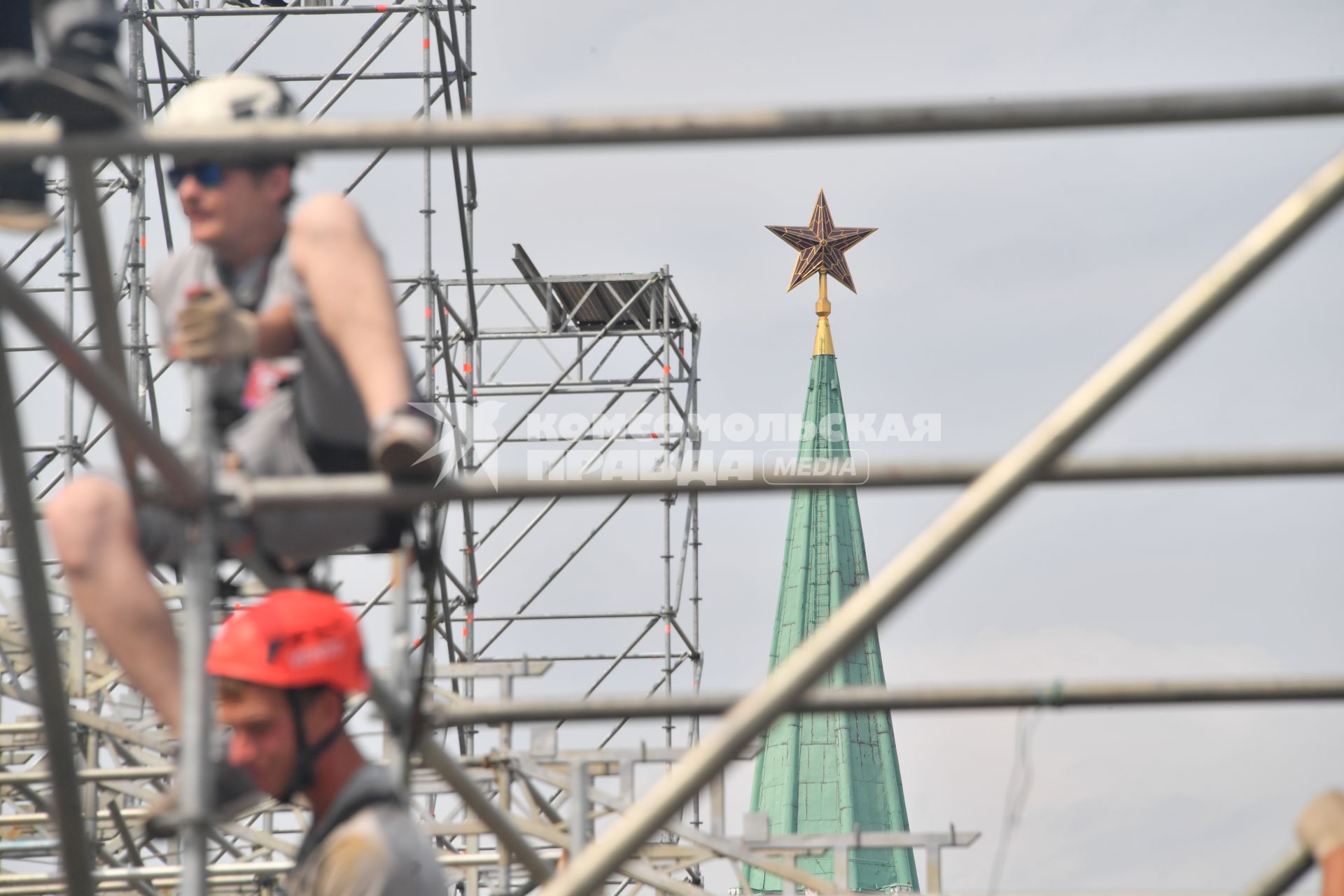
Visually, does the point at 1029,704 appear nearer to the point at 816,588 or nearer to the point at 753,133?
the point at 753,133

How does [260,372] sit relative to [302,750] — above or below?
above

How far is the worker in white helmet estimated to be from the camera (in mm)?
3197

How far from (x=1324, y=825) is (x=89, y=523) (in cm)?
212

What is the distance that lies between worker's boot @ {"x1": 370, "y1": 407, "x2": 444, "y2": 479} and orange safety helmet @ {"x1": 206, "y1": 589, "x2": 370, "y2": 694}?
0.29 m

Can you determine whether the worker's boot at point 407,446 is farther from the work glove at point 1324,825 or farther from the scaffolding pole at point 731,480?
the work glove at point 1324,825

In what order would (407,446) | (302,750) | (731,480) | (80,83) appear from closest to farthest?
(80,83)
(407,446)
(302,750)
(731,480)

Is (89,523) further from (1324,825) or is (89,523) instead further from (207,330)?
(1324,825)

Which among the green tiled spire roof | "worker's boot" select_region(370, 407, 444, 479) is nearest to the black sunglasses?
"worker's boot" select_region(370, 407, 444, 479)

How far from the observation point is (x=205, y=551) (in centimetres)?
311

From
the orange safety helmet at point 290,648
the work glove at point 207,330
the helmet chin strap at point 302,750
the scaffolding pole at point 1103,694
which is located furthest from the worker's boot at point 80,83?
the scaffolding pole at point 1103,694

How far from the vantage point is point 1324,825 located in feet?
9.50

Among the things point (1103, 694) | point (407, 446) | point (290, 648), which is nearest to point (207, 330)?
point (407, 446)

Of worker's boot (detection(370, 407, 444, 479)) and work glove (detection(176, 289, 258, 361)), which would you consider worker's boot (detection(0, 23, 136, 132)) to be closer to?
work glove (detection(176, 289, 258, 361))

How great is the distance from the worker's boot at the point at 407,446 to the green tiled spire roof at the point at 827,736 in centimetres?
1881
